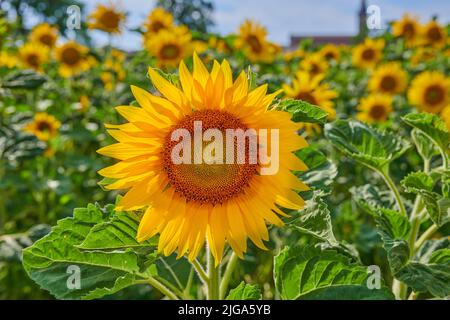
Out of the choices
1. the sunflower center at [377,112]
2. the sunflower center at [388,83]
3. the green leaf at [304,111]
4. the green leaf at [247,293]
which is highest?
the sunflower center at [388,83]

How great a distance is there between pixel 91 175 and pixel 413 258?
6.27ft

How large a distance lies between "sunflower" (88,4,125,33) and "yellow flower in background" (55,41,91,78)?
193mm

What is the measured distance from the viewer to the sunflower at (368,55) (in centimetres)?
430

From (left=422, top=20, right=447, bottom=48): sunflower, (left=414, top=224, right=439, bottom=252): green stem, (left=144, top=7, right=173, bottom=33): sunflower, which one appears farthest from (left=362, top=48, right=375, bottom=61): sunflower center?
(left=414, top=224, right=439, bottom=252): green stem

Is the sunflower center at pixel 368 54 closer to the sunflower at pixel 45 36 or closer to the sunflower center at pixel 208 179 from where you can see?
the sunflower at pixel 45 36

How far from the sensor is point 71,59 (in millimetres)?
3516

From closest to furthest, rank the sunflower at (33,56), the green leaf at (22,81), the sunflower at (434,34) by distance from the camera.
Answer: the green leaf at (22,81)
the sunflower at (33,56)
the sunflower at (434,34)

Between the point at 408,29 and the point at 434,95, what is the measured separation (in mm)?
1302

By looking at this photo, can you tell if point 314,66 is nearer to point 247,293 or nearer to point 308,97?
point 308,97

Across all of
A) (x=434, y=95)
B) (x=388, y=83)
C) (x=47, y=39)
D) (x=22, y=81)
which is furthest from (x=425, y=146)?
(x=47, y=39)

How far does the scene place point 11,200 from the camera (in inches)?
105

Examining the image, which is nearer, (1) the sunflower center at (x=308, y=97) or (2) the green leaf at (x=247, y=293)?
(2) the green leaf at (x=247, y=293)

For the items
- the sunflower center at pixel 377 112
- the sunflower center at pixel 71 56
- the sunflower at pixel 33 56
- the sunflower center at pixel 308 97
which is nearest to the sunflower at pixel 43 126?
the sunflower at pixel 33 56

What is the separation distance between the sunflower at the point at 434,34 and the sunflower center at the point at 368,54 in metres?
0.35
